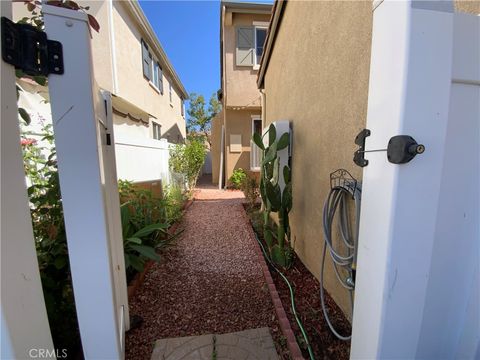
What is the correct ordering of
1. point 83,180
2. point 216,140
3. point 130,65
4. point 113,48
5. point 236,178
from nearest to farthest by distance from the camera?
point 83,180, point 113,48, point 130,65, point 236,178, point 216,140

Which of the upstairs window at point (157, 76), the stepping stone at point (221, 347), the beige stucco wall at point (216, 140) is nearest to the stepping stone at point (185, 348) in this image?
the stepping stone at point (221, 347)

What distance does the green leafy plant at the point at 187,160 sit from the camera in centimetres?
671

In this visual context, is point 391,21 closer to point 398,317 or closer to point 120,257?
point 398,317

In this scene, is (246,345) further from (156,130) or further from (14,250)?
(156,130)

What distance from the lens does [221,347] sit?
1795 millimetres

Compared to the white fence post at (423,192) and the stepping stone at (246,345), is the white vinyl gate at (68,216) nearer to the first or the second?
the stepping stone at (246,345)

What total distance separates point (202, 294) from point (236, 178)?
20.8 feet

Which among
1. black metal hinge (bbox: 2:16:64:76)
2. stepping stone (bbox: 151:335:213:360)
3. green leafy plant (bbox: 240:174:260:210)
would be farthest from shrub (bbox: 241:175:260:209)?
black metal hinge (bbox: 2:16:64:76)

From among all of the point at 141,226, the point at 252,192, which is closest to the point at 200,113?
the point at 252,192

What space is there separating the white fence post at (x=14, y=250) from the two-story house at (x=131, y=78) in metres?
2.77

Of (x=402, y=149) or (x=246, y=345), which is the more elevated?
(x=402, y=149)

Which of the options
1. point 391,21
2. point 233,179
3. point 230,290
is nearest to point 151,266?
point 230,290

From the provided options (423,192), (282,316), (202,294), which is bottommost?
(202,294)

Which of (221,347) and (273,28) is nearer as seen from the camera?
(221,347)
